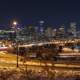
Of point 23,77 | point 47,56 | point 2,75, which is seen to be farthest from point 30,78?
point 47,56

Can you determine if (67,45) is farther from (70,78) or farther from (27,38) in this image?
(70,78)

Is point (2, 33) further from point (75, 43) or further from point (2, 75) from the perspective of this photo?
point (2, 75)

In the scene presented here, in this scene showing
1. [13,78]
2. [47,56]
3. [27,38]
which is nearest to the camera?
[13,78]

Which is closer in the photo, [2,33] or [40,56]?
[40,56]

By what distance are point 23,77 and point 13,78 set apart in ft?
2.79

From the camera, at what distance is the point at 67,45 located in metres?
78.2

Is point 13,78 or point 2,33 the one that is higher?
point 2,33

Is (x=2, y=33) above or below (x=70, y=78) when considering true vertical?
above

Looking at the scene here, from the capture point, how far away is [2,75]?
22969 mm

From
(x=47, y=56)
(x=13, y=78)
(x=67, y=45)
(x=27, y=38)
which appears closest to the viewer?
(x=13, y=78)

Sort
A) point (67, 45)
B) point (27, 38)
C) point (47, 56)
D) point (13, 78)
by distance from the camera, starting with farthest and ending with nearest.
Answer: point (27, 38)
point (67, 45)
point (47, 56)
point (13, 78)

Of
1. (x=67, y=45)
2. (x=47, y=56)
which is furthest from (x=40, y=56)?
(x=67, y=45)

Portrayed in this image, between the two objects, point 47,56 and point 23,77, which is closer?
point 23,77

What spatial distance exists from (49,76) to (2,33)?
276 feet
